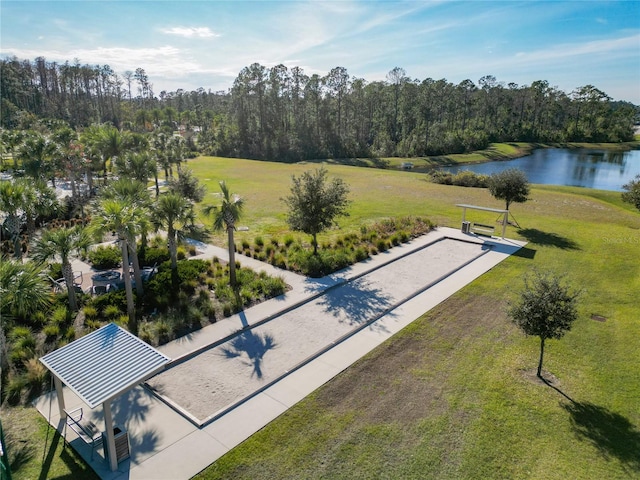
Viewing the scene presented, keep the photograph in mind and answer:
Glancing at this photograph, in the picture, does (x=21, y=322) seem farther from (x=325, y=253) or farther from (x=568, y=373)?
(x=568, y=373)

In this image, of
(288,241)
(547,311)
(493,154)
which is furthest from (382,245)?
(493,154)

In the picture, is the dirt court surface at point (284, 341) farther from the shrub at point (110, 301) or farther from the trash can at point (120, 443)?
the shrub at point (110, 301)

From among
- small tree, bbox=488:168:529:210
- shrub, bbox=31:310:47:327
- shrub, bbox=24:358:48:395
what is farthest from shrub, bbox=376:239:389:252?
shrub, bbox=24:358:48:395

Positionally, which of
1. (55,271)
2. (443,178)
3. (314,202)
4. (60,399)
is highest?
(314,202)

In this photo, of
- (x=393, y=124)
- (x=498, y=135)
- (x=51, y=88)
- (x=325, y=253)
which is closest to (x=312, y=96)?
(x=393, y=124)

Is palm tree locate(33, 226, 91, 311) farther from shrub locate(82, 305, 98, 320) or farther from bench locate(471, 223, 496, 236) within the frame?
bench locate(471, 223, 496, 236)

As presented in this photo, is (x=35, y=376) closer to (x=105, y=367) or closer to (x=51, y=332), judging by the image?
(x=51, y=332)
